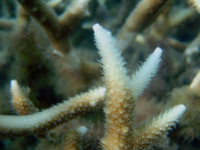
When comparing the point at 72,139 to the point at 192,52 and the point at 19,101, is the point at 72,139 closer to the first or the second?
the point at 19,101

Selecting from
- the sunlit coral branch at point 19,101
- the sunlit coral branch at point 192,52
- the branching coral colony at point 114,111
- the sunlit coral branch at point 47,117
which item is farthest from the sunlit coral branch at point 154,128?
the sunlit coral branch at point 192,52

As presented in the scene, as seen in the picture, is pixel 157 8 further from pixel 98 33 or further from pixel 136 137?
pixel 136 137

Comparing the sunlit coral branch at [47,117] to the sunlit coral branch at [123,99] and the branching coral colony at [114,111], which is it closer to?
the branching coral colony at [114,111]

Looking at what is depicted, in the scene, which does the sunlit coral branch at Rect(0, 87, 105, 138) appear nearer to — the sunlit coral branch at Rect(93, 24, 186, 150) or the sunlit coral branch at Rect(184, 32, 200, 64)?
the sunlit coral branch at Rect(93, 24, 186, 150)

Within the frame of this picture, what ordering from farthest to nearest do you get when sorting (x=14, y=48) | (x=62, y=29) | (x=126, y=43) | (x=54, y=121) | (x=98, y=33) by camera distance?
(x=126, y=43) < (x=14, y=48) < (x=62, y=29) < (x=54, y=121) < (x=98, y=33)

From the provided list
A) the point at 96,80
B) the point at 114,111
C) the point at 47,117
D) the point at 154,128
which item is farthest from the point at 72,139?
the point at 96,80

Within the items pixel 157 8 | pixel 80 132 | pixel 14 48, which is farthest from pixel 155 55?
pixel 14 48

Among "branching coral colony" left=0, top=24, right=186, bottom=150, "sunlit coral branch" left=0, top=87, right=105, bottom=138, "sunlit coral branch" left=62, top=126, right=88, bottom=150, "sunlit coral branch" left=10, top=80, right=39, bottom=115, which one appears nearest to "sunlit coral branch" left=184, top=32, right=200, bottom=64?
"branching coral colony" left=0, top=24, right=186, bottom=150
